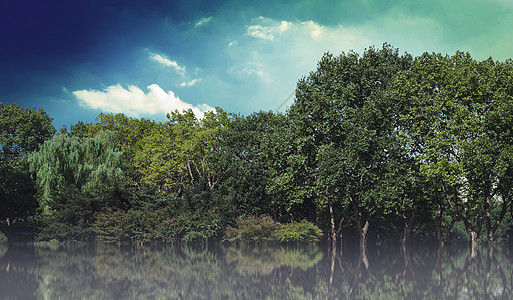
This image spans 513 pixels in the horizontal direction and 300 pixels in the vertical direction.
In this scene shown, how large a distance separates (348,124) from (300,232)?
8.19 meters

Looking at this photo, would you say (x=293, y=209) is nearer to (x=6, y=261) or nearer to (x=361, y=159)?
(x=361, y=159)

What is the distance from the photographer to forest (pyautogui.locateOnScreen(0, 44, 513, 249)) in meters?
22.6

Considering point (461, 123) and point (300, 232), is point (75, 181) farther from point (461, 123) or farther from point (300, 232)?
point (461, 123)

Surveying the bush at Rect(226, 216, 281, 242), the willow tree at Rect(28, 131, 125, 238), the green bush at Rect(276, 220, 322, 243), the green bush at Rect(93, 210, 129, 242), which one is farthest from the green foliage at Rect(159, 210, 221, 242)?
the willow tree at Rect(28, 131, 125, 238)

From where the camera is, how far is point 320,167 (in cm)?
2417

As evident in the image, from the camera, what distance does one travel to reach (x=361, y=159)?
23359mm

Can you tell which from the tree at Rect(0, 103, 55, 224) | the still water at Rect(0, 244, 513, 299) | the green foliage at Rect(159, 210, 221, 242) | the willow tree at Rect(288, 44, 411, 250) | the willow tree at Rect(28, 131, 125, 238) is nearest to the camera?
the still water at Rect(0, 244, 513, 299)

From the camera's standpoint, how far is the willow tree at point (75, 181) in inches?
1175

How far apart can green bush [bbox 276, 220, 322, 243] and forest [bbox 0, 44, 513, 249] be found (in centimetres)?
12

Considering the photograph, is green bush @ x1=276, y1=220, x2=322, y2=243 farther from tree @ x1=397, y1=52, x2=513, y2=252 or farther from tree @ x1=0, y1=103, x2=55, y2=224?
tree @ x1=0, y1=103, x2=55, y2=224

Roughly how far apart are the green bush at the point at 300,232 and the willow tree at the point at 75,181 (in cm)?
1286

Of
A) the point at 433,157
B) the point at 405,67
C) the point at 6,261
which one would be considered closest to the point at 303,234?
the point at 433,157

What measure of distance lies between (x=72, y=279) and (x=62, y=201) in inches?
810

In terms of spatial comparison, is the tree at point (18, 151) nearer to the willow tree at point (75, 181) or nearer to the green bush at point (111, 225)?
the willow tree at point (75, 181)
